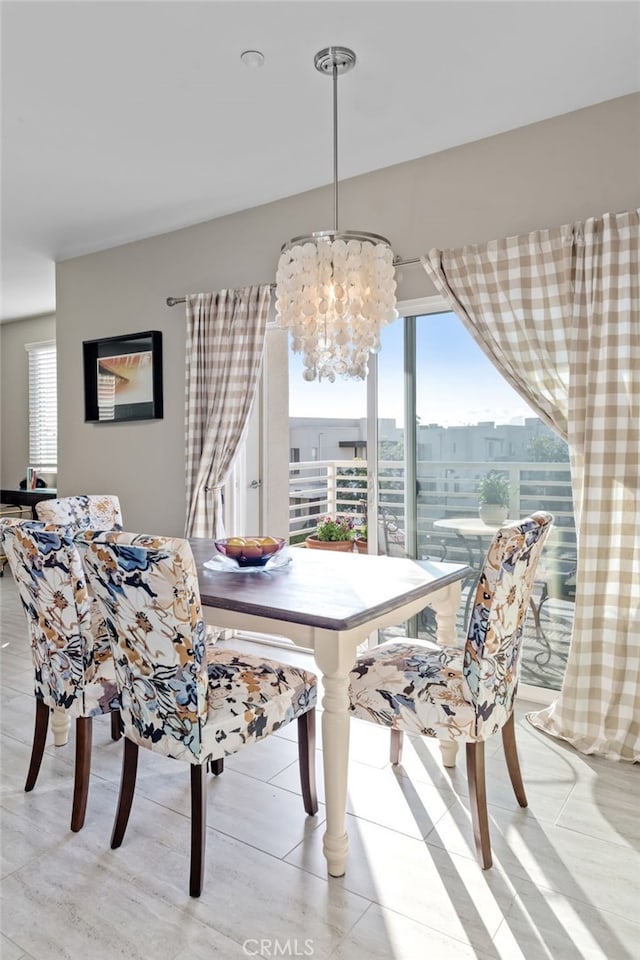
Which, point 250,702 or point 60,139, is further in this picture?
point 60,139

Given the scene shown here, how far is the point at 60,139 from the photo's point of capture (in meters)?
3.13

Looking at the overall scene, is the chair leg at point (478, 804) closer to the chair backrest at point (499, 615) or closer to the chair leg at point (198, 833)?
the chair backrest at point (499, 615)

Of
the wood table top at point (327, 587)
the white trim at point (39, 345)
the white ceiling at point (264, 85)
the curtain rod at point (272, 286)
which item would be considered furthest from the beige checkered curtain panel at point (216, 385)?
the white trim at point (39, 345)

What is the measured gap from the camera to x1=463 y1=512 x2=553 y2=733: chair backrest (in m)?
1.84

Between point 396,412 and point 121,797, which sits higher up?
point 396,412

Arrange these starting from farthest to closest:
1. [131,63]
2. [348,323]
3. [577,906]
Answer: [131,63]
[348,323]
[577,906]

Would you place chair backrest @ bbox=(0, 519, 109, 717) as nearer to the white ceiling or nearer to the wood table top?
the wood table top

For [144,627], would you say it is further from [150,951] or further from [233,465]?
[233,465]

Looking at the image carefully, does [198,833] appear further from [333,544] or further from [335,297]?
[333,544]

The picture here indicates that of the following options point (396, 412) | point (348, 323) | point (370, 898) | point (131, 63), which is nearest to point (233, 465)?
point (396, 412)

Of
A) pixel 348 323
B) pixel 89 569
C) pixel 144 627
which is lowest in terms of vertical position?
pixel 144 627

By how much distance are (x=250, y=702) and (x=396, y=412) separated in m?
2.02

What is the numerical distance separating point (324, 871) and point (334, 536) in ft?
10.1

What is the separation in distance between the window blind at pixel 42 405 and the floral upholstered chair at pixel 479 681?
593 centimetres
